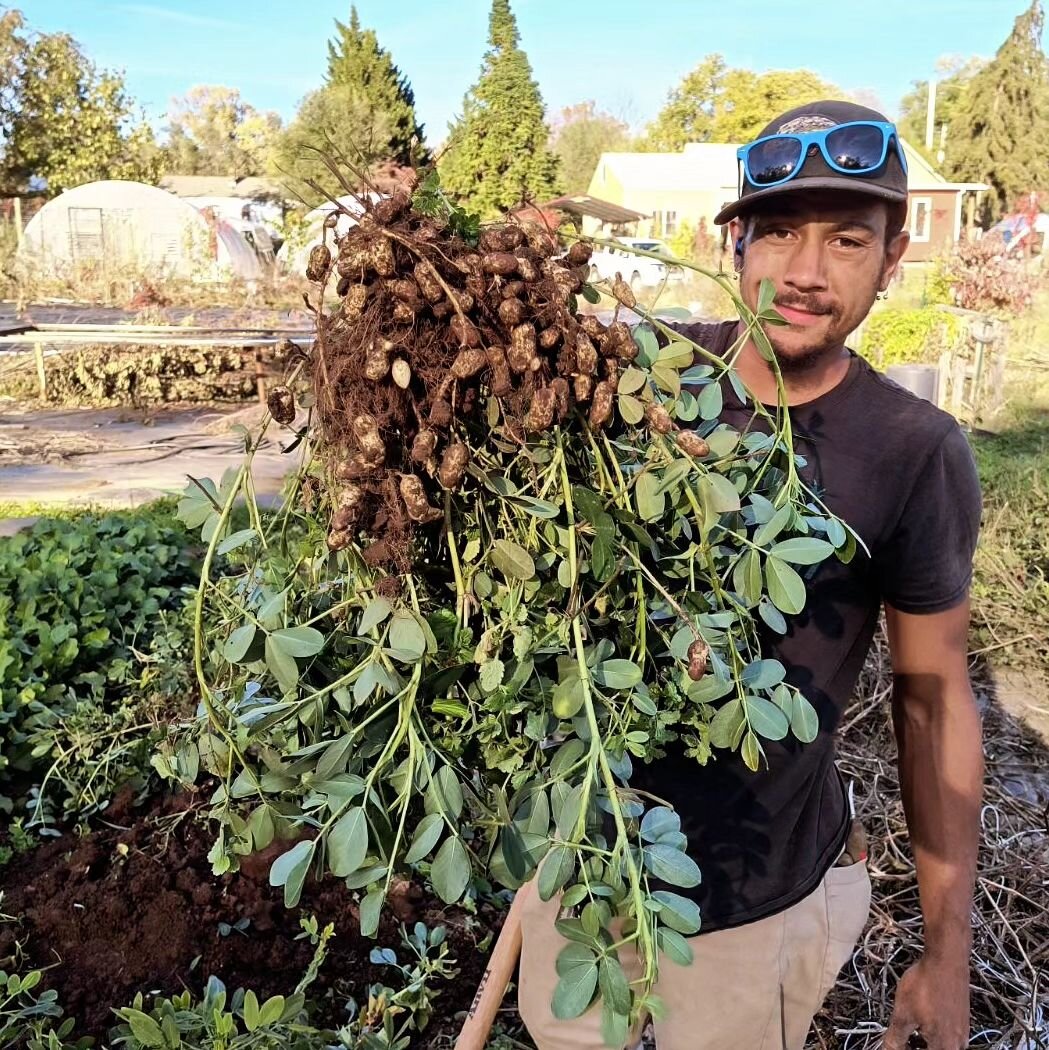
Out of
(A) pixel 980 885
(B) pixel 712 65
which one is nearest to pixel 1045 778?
(A) pixel 980 885

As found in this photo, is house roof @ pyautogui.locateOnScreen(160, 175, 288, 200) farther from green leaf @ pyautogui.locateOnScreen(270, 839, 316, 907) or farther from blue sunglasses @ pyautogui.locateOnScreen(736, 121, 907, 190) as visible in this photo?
green leaf @ pyautogui.locateOnScreen(270, 839, 316, 907)

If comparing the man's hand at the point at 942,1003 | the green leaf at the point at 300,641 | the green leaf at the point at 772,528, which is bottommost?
the man's hand at the point at 942,1003

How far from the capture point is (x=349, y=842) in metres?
0.70

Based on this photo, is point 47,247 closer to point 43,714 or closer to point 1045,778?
point 43,714

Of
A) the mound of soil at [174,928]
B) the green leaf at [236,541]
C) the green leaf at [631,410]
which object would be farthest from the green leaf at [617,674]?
the mound of soil at [174,928]

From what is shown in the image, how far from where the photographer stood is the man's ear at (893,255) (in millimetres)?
1621

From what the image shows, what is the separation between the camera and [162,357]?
37.6ft

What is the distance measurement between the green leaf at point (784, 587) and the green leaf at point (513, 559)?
218 mm

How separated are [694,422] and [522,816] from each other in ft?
1.42

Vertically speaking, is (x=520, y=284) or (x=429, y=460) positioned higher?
(x=520, y=284)

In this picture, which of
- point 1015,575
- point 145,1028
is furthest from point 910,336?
point 145,1028

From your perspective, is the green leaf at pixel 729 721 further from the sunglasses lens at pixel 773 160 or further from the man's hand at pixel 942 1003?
the man's hand at pixel 942 1003

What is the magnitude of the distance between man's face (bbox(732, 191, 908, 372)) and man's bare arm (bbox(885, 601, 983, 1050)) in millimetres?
517

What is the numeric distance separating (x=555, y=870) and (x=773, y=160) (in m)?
1.30
